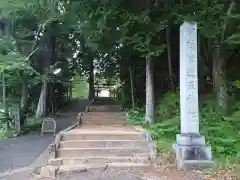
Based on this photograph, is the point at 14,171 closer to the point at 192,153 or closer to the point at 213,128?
the point at 192,153

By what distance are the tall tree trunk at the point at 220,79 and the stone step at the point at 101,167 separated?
16.4 ft

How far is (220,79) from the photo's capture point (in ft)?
38.3

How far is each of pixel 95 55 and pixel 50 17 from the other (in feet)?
24.4

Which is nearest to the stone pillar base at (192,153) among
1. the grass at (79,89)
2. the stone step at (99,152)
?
the stone step at (99,152)

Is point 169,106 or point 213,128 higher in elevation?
point 169,106

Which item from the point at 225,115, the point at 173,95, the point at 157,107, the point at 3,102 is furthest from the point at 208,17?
the point at 3,102

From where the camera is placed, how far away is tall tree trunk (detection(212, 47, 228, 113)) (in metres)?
11.5

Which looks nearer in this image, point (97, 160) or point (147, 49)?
point (97, 160)

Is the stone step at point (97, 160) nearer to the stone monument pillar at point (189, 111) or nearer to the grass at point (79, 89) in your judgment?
the stone monument pillar at point (189, 111)

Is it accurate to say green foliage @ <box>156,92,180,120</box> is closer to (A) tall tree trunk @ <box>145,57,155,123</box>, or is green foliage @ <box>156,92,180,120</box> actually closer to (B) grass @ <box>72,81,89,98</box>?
(A) tall tree trunk @ <box>145,57,155,123</box>

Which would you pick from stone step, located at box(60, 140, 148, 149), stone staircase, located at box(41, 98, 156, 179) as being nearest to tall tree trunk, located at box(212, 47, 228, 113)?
stone staircase, located at box(41, 98, 156, 179)

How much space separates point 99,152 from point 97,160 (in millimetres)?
698

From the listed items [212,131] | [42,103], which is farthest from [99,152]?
[42,103]

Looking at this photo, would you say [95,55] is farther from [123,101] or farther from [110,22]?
[110,22]
